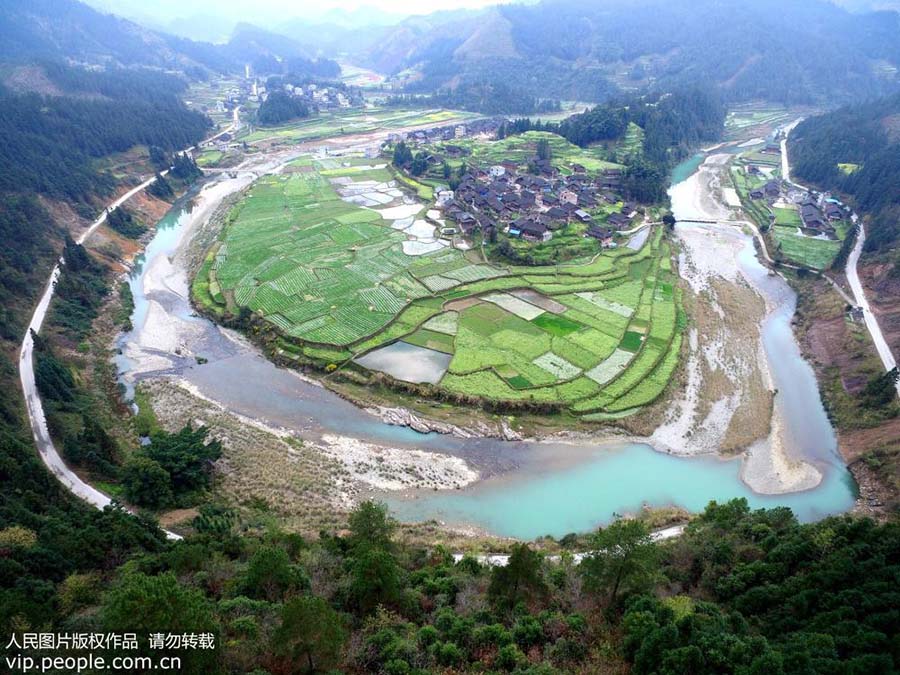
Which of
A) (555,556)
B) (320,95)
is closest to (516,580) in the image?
(555,556)

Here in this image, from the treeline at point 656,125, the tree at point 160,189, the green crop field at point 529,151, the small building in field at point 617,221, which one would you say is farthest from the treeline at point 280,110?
the small building in field at point 617,221

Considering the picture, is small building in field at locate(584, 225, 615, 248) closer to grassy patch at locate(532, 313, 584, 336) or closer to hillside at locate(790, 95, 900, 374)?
grassy patch at locate(532, 313, 584, 336)

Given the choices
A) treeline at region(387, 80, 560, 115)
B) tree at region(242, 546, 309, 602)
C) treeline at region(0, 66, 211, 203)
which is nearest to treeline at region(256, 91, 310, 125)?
treeline at region(0, 66, 211, 203)

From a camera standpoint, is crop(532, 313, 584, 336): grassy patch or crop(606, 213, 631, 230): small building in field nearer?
crop(532, 313, 584, 336): grassy patch

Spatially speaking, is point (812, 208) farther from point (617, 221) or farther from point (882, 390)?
point (882, 390)

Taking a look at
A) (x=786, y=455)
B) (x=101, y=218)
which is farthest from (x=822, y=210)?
(x=101, y=218)

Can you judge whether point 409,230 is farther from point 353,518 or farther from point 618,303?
point 353,518
